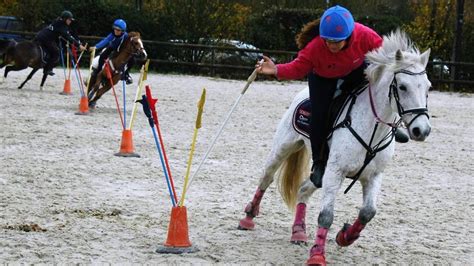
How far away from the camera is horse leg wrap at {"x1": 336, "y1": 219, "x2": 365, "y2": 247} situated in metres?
6.38

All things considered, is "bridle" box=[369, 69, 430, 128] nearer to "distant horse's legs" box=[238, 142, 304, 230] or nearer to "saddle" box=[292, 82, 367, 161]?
"saddle" box=[292, 82, 367, 161]

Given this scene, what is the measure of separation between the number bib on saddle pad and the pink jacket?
0.45 m

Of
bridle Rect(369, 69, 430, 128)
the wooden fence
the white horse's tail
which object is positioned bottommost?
the wooden fence

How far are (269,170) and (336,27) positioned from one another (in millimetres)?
1762

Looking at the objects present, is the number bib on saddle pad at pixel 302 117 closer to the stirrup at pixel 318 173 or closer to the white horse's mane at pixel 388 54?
the stirrup at pixel 318 173

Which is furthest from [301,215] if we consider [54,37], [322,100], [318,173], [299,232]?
[54,37]

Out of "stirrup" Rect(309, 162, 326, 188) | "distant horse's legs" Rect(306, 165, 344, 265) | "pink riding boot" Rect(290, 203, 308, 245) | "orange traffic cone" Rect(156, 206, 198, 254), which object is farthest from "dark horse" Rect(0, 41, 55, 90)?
"distant horse's legs" Rect(306, 165, 344, 265)

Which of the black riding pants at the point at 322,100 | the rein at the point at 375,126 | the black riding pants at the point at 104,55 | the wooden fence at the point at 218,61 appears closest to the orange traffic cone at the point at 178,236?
the black riding pants at the point at 322,100

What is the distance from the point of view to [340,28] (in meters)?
6.20

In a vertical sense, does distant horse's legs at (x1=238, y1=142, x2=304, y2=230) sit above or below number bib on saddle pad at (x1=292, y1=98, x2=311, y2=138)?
below

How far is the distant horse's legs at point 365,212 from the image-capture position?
20.8 ft

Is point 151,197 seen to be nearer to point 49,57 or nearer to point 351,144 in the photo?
point 351,144

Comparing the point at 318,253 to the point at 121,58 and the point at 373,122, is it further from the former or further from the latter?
the point at 121,58

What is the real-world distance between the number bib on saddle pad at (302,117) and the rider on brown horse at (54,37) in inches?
553
